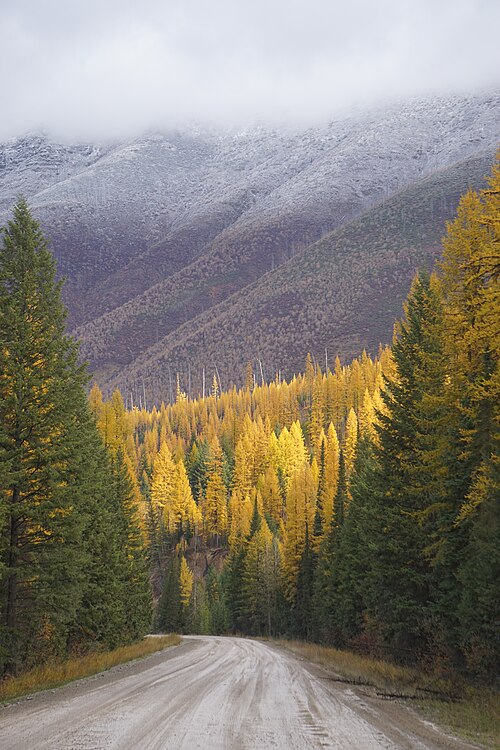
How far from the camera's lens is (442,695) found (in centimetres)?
1486

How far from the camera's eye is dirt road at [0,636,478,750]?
351 inches

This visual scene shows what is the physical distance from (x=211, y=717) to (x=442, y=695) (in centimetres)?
712

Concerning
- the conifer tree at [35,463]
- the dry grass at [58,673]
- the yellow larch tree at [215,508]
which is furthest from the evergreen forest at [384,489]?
the yellow larch tree at [215,508]

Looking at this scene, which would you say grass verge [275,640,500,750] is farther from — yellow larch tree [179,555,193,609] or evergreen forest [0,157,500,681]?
yellow larch tree [179,555,193,609]

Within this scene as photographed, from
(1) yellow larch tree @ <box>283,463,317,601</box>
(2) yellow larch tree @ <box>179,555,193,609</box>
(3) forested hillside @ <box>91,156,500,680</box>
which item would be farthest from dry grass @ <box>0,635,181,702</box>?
(2) yellow larch tree @ <box>179,555,193,609</box>

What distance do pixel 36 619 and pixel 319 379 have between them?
108 meters

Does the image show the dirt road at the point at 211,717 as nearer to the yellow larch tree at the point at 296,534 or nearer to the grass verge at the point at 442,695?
the grass verge at the point at 442,695

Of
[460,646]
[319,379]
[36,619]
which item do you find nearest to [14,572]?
[36,619]

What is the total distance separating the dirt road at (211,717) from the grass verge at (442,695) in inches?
24.3

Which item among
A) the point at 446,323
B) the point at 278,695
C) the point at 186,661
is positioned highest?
the point at 446,323

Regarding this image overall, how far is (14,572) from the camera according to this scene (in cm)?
1666

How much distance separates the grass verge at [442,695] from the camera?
10898mm

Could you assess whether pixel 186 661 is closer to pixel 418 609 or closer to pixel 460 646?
pixel 418 609

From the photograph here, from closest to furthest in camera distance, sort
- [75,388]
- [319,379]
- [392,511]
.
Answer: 1. [75,388]
2. [392,511]
3. [319,379]
